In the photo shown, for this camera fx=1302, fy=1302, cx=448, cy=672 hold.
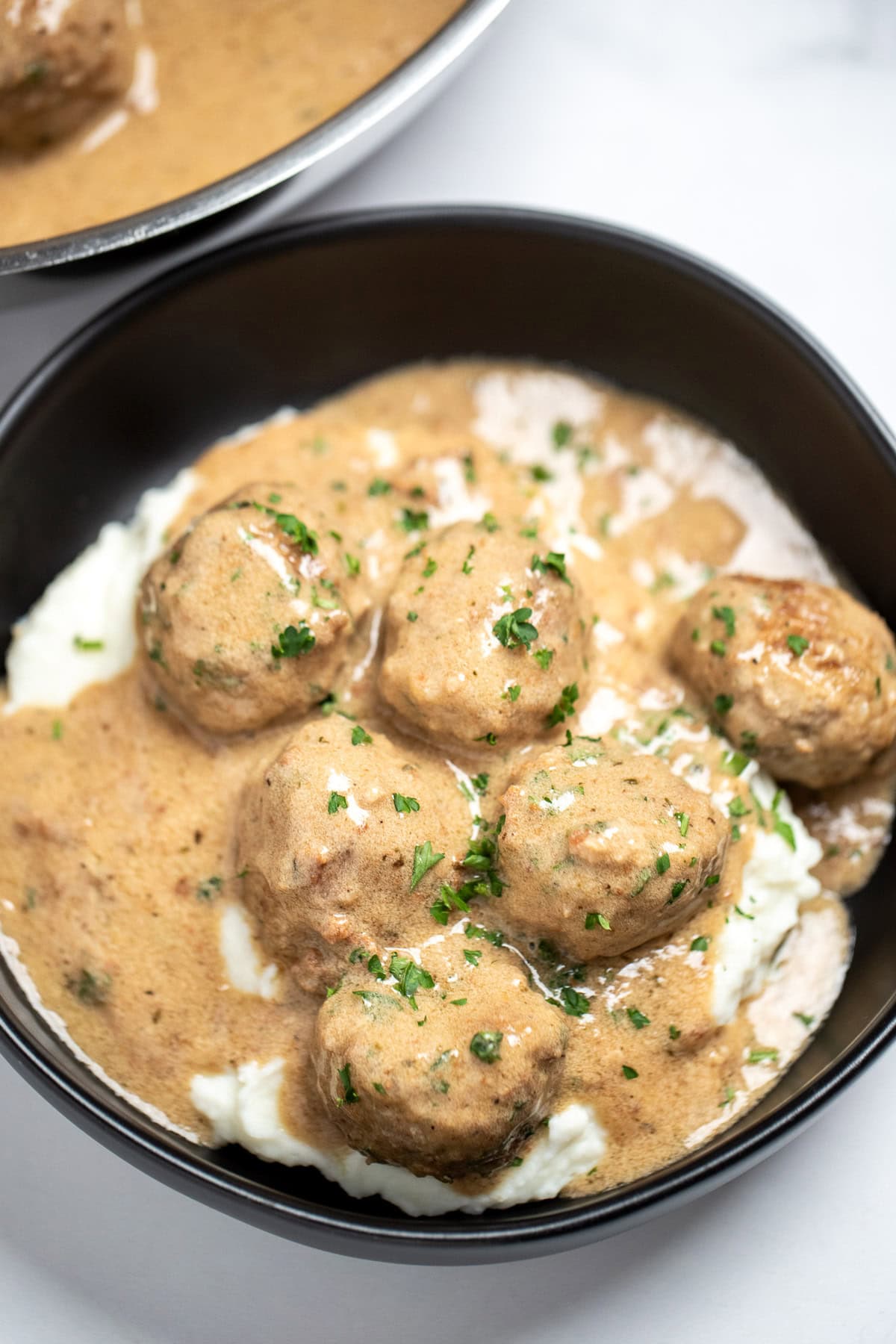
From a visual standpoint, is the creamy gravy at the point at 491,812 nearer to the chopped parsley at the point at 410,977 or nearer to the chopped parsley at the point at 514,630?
the chopped parsley at the point at 410,977

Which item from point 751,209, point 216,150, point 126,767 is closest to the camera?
point 126,767

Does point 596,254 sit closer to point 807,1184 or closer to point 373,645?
point 373,645

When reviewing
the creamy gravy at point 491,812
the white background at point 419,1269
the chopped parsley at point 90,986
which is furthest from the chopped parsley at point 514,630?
the white background at point 419,1269

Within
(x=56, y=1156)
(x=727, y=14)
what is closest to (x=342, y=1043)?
(x=56, y=1156)

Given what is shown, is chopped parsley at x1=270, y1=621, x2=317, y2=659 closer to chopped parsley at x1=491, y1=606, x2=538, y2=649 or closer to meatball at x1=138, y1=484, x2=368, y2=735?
meatball at x1=138, y1=484, x2=368, y2=735

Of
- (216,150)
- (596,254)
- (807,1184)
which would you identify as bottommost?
(807,1184)

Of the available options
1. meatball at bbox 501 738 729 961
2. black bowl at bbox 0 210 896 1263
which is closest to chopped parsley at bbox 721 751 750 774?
meatball at bbox 501 738 729 961
